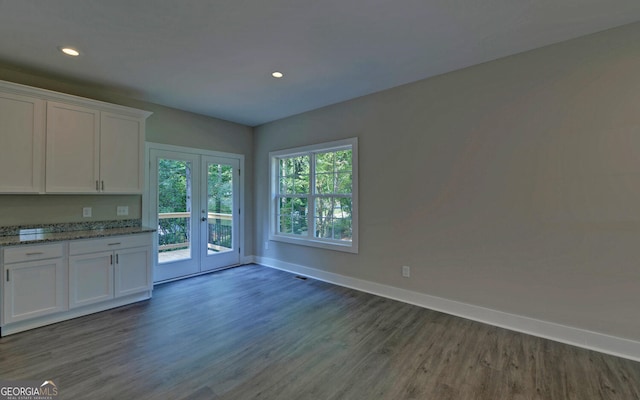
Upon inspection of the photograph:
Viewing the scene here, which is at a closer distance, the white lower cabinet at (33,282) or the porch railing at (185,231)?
the white lower cabinet at (33,282)

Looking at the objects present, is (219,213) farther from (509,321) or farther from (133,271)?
(509,321)

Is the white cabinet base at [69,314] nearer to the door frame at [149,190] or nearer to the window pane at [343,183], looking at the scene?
the door frame at [149,190]

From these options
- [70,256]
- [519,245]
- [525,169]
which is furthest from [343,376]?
[70,256]

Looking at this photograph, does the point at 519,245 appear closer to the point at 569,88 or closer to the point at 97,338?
the point at 569,88

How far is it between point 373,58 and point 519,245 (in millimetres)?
2331

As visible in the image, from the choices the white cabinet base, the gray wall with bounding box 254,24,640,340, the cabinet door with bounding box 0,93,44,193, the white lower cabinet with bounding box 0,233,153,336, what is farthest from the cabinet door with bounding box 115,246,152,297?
the gray wall with bounding box 254,24,640,340

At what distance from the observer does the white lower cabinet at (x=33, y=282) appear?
2643 millimetres

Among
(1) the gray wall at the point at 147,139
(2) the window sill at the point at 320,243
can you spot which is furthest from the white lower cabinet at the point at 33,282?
(2) the window sill at the point at 320,243

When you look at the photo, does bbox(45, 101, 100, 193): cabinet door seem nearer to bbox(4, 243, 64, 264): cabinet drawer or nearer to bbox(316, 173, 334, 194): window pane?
bbox(4, 243, 64, 264): cabinet drawer

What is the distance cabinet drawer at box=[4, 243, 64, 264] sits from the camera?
2654 millimetres

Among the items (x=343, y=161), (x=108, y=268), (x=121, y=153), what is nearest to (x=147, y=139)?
(x=121, y=153)

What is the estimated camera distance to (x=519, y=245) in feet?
9.10

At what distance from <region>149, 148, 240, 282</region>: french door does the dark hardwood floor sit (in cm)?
121

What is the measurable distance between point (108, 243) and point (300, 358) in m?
2.56
